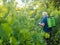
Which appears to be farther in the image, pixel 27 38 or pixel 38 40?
pixel 38 40

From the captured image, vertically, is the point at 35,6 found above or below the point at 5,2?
below

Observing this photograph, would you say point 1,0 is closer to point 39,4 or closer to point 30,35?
point 30,35

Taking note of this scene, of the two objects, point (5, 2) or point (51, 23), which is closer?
point (5, 2)

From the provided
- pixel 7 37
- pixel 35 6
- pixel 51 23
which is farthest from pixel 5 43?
pixel 35 6

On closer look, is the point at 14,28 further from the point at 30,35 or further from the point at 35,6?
the point at 35,6

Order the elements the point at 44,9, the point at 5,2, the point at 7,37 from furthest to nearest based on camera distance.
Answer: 1. the point at 44,9
2. the point at 5,2
3. the point at 7,37

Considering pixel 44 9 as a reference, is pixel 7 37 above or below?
above

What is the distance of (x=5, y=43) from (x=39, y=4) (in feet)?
21.6

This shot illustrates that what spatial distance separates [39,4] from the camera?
916 cm

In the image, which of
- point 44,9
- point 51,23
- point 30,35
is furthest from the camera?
point 44,9

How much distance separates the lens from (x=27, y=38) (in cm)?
283

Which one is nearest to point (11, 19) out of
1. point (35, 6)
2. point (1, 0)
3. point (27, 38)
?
point (27, 38)

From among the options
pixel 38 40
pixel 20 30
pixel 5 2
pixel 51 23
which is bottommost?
pixel 51 23

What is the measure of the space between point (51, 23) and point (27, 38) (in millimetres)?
3755
